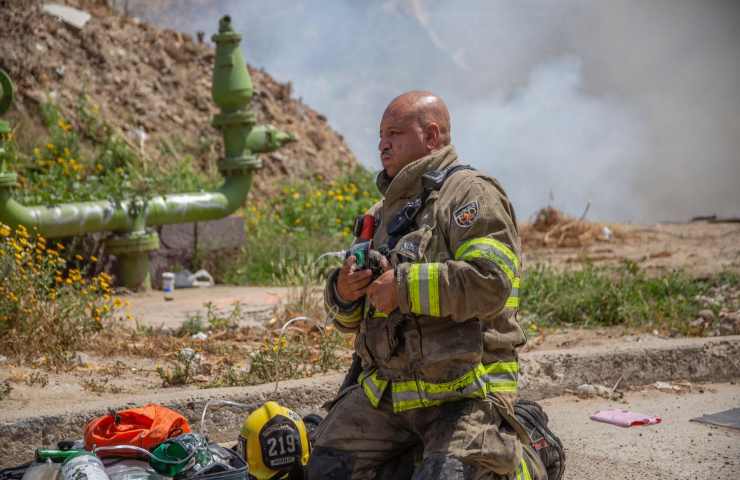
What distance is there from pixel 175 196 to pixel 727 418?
5.21 meters

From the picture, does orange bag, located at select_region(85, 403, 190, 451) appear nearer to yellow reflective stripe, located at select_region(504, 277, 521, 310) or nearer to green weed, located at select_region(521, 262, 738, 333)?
yellow reflective stripe, located at select_region(504, 277, 521, 310)

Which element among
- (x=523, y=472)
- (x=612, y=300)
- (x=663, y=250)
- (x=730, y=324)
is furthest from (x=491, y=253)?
(x=663, y=250)

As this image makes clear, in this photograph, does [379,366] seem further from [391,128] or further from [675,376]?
[675,376]

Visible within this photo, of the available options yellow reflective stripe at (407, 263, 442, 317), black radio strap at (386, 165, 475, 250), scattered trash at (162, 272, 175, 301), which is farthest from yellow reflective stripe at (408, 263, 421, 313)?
scattered trash at (162, 272, 175, 301)

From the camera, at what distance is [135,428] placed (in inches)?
141

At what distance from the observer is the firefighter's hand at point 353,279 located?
3416 millimetres

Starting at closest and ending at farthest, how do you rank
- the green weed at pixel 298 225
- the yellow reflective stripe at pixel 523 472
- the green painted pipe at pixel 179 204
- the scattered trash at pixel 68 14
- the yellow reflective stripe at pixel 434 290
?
the yellow reflective stripe at pixel 434 290
the yellow reflective stripe at pixel 523 472
the green painted pipe at pixel 179 204
the green weed at pixel 298 225
the scattered trash at pixel 68 14

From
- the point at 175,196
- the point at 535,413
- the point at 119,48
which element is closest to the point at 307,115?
the point at 119,48

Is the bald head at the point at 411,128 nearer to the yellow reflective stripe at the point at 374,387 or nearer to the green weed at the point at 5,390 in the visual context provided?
the yellow reflective stripe at the point at 374,387

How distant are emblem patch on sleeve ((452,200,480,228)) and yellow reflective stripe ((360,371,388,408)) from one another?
2.29 feet

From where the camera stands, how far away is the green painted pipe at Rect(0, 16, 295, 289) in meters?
7.23

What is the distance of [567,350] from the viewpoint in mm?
5469

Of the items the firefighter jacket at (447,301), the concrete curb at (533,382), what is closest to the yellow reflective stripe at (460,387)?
the firefighter jacket at (447,301)

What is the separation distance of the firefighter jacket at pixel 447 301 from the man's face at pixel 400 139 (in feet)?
0.22
